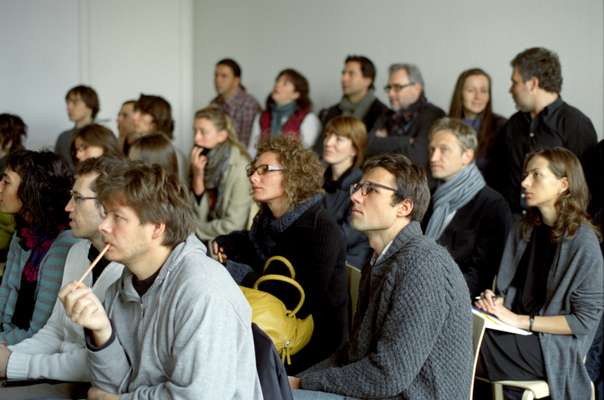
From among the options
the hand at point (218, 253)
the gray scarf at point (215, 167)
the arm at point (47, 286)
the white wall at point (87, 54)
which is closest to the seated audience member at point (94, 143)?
the gray scarf at point (215, 167)

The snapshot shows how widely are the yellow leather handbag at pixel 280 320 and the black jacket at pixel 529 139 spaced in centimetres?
177

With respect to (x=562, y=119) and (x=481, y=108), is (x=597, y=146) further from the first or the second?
(x=481, y=108)

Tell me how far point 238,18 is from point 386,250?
5068mm

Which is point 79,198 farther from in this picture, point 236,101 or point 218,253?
point 236,101

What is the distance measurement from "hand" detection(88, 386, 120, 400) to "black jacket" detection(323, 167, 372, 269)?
2.06 metres

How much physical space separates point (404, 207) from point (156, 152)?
1.93 m

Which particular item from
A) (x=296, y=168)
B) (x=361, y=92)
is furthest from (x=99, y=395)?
(x=361, y=92)

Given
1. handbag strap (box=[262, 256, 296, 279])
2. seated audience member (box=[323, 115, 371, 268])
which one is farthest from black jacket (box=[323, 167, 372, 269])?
handbag strap (box=[262, 256, 296, 279])

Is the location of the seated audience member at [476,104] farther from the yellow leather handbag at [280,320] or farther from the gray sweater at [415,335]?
the gray sweater at [415,335]

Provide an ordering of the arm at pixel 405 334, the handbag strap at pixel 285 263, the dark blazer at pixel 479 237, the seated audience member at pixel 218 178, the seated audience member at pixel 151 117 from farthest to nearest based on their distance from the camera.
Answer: the seated audience member at pixel 151 117
the seated audience member at pixel 218 178
the dark blazer at pixel 479 237
the handbag strap at pixel 285 263
the arm at pixel 405 334

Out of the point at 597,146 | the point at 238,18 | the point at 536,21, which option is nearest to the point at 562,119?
the point at 597,146

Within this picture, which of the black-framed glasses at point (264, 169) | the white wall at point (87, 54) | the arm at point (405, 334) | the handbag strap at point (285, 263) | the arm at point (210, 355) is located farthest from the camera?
the white wall at point (87, 54)

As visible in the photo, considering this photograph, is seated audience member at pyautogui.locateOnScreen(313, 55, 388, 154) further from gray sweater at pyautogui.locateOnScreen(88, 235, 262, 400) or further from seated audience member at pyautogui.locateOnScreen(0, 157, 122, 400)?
gray sweater at pyautogui.locateOnScreen(88, 235, 262, 400)

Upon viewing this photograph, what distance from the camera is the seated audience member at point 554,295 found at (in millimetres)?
3037
